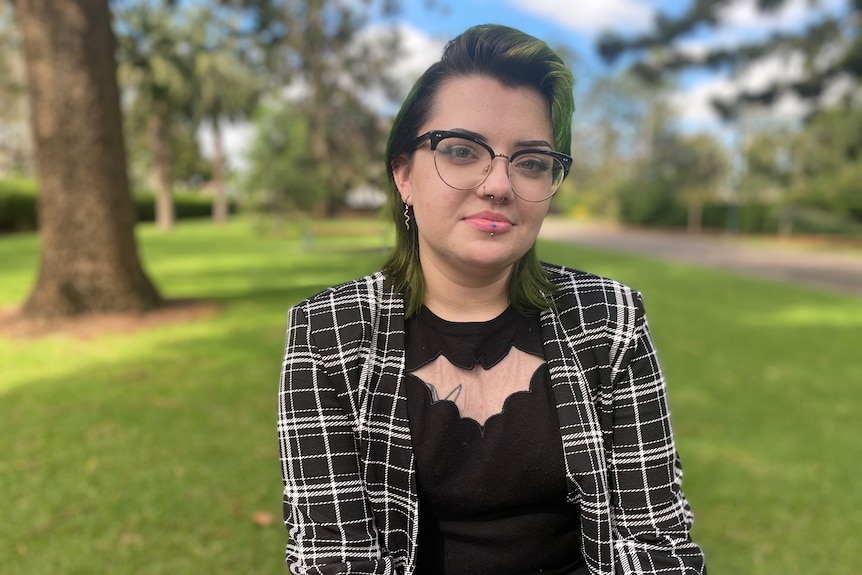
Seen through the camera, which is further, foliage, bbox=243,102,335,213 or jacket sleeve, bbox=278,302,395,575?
foliage, bbox=243,102,335,213

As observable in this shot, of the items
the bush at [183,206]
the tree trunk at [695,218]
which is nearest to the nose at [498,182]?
the tree trunk at [695,218]

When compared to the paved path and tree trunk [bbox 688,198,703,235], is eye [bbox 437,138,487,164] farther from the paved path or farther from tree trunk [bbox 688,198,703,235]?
tree trunk [bbox 688,198,703,235]

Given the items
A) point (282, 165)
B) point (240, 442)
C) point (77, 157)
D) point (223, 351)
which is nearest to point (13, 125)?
point (282, 165)

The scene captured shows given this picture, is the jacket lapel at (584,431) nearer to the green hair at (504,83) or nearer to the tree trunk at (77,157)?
the green hair at (504,83)

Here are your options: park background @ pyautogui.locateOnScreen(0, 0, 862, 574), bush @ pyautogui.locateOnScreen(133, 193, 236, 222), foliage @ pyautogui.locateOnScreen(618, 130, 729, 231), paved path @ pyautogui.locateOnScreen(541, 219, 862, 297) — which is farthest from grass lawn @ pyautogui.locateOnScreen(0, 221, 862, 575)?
bush @ pyautogui.locateOnScreen(133, 193, 236, 222)

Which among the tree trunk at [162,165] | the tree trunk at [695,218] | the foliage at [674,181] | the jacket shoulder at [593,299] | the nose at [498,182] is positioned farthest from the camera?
the foliage at [674,181]

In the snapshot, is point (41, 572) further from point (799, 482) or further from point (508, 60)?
point (799, 482)

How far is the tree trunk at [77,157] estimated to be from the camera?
607 centimetres

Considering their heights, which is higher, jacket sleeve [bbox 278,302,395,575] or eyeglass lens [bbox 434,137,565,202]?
eyeglass lens [bbox 434,137,565,202]

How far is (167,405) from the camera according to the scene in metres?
4.14

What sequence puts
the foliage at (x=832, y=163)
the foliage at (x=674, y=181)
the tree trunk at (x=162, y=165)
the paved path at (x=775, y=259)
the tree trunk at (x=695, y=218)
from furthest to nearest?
1. the foliage at (x=674, y=181)
2. the tree trunk at (x=695, y=218)
3. the tree trunk at (x=162, y=165)
4. the foliage at (x=832, y=163)
5. the paved path at (x=775, y=259)

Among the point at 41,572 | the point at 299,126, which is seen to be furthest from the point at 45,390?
the point at 299,126

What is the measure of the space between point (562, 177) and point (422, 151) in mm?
305

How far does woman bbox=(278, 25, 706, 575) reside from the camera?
1288 mm
